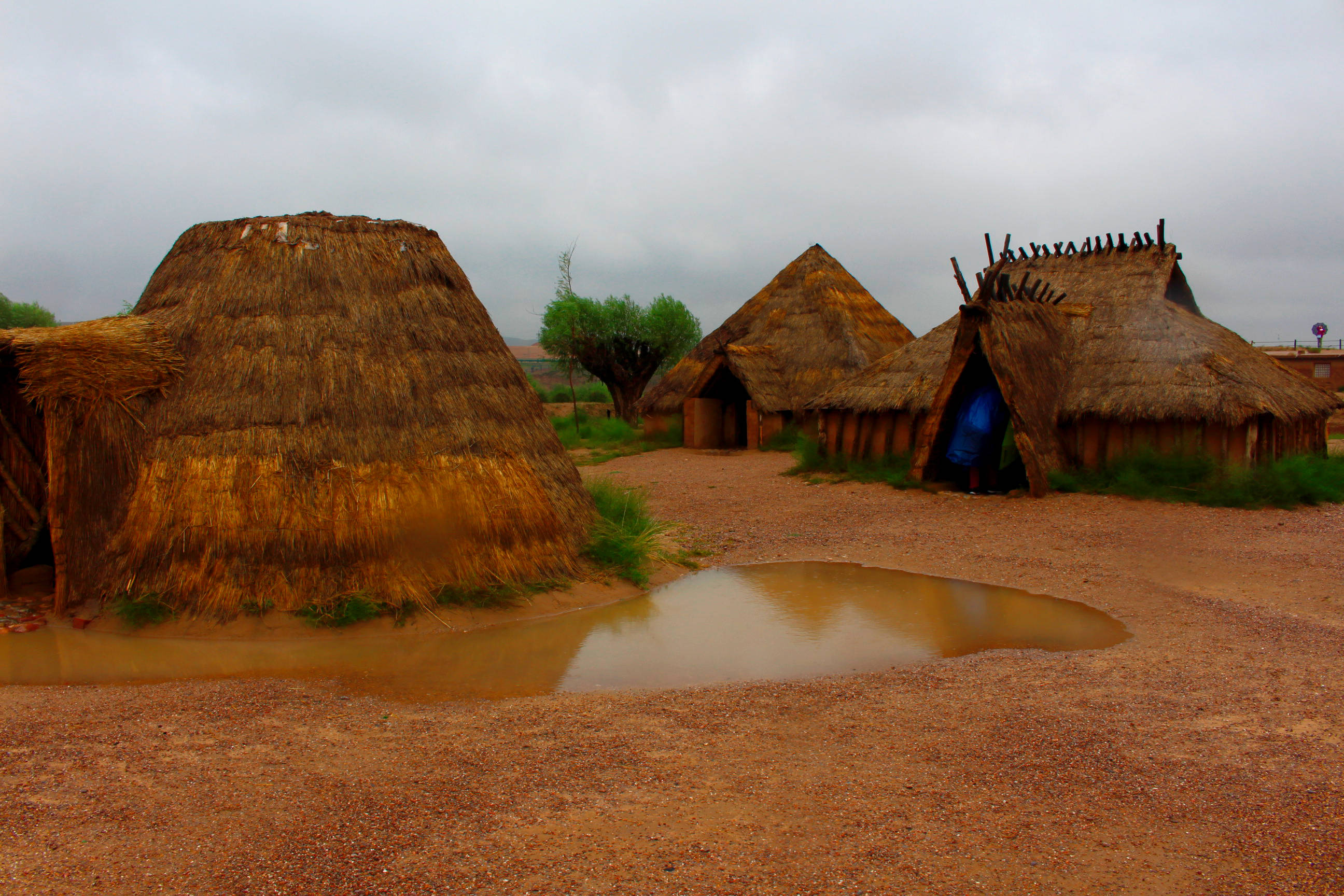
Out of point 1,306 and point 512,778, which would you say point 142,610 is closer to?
point 512,778

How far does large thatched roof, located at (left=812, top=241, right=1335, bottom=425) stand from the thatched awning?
397 inches

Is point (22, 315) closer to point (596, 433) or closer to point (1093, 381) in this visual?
point (596, 433)

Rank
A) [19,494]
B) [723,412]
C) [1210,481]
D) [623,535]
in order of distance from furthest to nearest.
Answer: [723,412], [1210,481], [623,535], [19,494]

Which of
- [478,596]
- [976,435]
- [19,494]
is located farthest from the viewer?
[976,435]

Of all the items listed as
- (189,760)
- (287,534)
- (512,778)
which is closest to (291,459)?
(287,534)

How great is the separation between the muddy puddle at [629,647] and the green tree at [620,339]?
21550 mm

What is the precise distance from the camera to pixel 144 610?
227 inches

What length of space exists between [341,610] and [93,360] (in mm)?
2602

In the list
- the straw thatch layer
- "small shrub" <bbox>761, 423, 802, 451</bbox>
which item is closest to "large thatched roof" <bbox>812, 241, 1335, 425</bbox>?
the straw thatch layer

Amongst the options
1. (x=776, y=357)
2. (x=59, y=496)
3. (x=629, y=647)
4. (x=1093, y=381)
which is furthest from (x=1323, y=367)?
(x=59, y=496)

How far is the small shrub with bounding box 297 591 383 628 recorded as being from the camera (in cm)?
581

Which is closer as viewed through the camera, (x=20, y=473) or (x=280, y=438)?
(x=280, y=438)

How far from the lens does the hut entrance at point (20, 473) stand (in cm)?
655

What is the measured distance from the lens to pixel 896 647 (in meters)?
5.62
